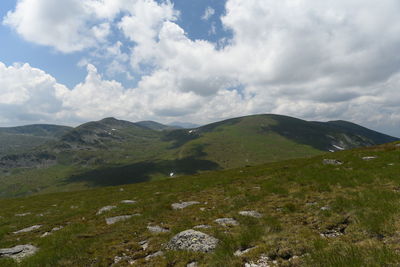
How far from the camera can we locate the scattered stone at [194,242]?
9430 millimetres

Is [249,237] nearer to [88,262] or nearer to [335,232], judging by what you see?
[335,232]

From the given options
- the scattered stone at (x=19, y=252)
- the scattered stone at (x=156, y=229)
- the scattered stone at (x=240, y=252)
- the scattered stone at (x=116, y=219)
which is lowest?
the scattered stone at (x=19, y=252)

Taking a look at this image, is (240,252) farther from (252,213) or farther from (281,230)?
(252,213)

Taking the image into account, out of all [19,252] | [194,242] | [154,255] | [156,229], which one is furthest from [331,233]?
[19,252]

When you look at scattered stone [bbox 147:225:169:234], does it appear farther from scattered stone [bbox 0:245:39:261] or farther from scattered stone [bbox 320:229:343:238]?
scattered stone [bbox 320:229:343:238]

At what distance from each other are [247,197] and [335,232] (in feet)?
30.6

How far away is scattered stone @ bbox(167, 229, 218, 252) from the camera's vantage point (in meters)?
9.43

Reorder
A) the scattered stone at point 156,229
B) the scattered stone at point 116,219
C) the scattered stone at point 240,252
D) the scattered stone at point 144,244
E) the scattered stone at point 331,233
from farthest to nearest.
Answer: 1. the scattered stone at point 116,219
2. the scattered stone at point 156,229
3. the scattered stone at point 144,244
4. the scattered stone at point 331,233
5. the scattered stone at point 240,252

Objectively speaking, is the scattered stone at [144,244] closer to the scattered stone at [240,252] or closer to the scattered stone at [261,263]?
the scattered stone at [240,252]

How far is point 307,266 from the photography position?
643 cm

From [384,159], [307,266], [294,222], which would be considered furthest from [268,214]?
[384,159]

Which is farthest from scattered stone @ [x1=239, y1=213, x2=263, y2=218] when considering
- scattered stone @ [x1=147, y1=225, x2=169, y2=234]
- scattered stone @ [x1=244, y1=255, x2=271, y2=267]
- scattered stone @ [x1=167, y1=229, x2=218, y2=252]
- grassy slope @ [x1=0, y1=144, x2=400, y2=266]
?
scattered stone @ [x1=244, y1=255, x2=271, y2=267]

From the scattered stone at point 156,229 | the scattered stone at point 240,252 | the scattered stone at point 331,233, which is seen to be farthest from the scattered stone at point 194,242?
the scattered stone at point 331,233

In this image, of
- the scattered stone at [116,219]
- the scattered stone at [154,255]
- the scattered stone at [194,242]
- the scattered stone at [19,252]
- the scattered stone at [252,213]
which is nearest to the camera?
the scattered stone at [194,242]
